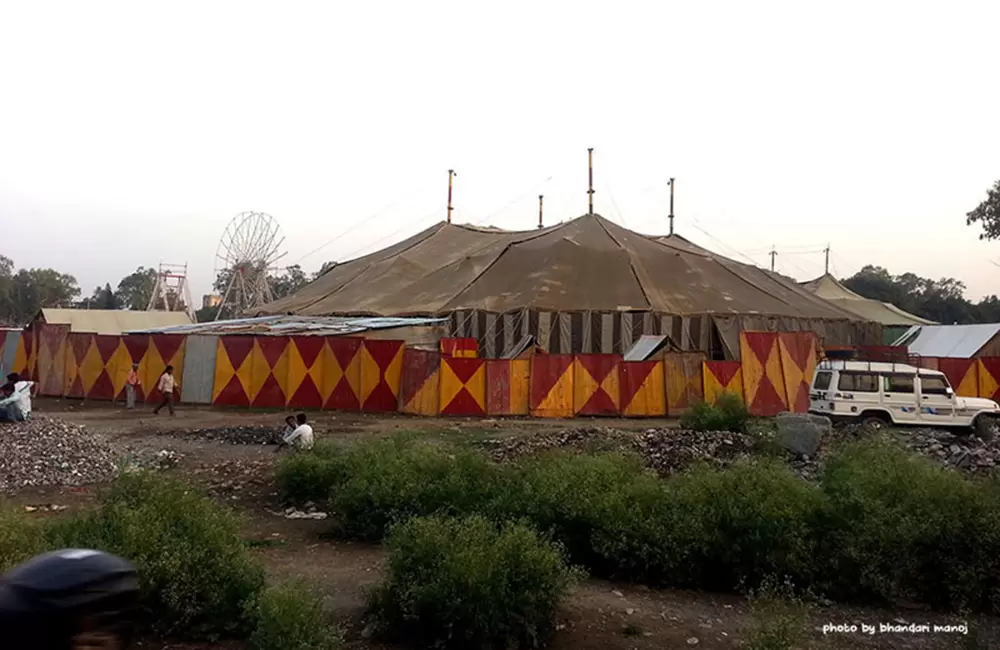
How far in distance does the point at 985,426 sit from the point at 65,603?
1801cm

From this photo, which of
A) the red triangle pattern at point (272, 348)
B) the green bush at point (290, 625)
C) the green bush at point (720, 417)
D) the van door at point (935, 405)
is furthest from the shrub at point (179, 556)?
the red triangle pattern at point (272, 348)

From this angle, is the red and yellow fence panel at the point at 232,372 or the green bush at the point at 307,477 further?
the red and yellow fence panel at the point at 232,372

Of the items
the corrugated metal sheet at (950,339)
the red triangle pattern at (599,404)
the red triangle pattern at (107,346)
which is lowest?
the red triangle pattern at (599,404)

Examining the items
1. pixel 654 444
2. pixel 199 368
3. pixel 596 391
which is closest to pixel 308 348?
pixel 199 368

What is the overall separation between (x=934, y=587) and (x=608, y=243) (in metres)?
29.8

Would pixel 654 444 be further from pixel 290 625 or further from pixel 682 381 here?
pixel 290 625

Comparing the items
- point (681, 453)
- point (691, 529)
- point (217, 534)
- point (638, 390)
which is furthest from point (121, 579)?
point (638, 390)

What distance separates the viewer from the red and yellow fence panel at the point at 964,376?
871 inches

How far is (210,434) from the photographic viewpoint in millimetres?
16766

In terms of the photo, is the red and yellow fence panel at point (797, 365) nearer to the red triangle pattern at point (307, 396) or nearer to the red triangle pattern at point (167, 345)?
the red triangle pattern at point (307, 396)

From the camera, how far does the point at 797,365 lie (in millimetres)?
20656

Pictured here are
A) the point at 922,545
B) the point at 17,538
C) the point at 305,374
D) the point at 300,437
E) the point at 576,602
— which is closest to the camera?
A: the point at 17,538

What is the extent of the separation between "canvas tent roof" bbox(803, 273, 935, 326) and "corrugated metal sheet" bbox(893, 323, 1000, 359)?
5.17 m

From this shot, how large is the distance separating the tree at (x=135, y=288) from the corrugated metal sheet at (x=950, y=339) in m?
92.7
